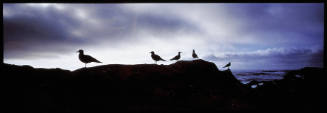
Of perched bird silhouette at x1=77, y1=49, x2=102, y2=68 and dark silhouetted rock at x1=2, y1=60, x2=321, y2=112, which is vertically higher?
perched bird silhouette at x1=77, y1=49, x2=102, y2=68

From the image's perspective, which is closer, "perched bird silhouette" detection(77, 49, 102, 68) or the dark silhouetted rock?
the dark silhouetted rock

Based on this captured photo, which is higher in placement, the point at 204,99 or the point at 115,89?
the point at 115,89

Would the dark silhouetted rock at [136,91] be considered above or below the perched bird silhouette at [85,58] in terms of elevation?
below

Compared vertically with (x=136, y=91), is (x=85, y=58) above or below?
above

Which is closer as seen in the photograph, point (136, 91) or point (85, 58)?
point (136, 91)

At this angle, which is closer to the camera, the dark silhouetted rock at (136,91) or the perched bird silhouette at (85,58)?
the dark silhouetted rock at (136,91)

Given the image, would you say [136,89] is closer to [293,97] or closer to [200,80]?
[200,80]

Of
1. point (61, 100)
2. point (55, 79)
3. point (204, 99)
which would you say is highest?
point (55, 79)

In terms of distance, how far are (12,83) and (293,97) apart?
1018 centimetres

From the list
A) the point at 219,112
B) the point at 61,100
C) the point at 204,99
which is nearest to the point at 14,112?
the point at 61,100

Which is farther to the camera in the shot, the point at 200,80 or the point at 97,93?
the point at 200,80

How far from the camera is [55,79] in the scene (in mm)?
6570

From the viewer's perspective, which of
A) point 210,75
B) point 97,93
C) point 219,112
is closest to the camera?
point 219,112

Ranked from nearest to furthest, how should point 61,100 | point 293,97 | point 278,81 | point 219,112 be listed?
point 219,112 < point 61,100 < point 293,97 < point 278,81
